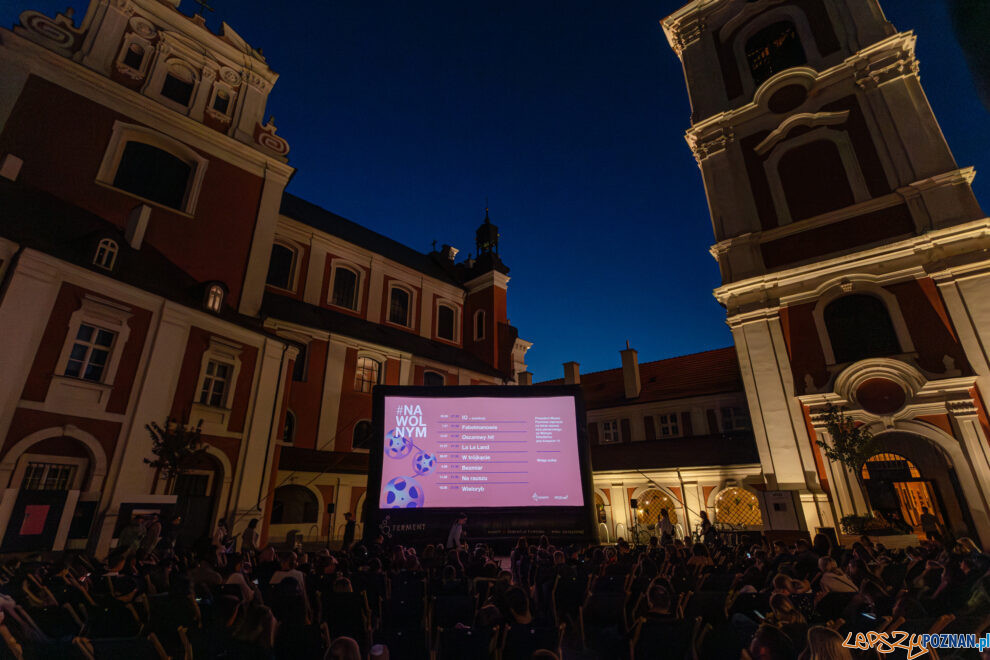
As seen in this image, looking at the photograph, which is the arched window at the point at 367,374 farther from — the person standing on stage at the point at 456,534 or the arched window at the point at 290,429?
the person standing on stage at the point at 456,534

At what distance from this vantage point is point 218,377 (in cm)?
1303

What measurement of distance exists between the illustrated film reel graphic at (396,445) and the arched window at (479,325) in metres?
15.7

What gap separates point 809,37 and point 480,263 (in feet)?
63.5

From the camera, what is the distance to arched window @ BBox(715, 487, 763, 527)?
18734 mm

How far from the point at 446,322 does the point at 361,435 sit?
34.8 feet

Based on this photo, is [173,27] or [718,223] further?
[718,223]

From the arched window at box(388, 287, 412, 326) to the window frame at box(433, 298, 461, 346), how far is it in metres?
1.88

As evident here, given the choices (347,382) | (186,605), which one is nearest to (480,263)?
(347,382)

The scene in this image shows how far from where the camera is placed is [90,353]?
10.5 meters

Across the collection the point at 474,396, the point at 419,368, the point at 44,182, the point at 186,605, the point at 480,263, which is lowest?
the point at 186,605

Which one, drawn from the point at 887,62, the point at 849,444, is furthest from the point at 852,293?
the point at 887,62

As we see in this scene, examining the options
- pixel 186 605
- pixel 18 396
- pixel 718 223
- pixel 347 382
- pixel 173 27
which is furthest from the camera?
pixel 347 382

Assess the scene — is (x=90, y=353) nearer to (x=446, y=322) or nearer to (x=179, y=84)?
(x=179, y=84)

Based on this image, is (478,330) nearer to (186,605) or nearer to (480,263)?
(480,263)
